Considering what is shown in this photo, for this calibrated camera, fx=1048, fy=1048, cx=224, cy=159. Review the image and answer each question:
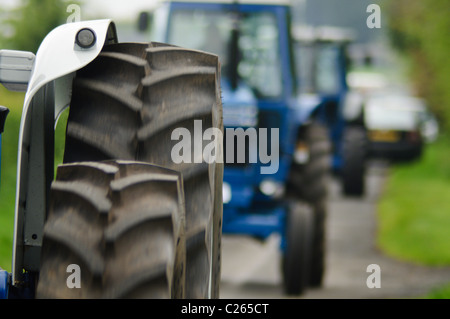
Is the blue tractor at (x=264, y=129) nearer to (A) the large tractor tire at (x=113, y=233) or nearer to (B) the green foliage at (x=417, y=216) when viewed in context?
(B) the green foliage at (x=417, y=216)

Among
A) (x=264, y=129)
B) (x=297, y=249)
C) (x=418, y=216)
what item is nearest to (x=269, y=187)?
(x=264, y=129)

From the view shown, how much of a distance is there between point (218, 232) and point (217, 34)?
6761mm

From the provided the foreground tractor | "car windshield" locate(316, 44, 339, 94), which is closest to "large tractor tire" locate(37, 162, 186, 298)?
the foreground tractor

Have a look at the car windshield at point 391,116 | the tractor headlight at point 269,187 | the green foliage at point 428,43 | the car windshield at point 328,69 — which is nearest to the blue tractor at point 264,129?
the tractor headlight at point 269,187

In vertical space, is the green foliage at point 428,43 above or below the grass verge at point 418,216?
above

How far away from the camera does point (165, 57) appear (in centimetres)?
328

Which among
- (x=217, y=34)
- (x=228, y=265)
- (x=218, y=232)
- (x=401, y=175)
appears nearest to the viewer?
(x=218, y=232)

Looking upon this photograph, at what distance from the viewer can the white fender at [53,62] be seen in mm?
3074

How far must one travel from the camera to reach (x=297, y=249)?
947 cm

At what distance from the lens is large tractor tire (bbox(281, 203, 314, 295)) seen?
9.33 m

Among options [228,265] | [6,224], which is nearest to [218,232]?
[228,265]

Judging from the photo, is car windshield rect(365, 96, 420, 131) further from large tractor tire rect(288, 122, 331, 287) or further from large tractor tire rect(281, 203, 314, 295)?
large tractor tire rect(281, 203, 314, 295)

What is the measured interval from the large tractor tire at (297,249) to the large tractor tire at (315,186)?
0.27m
